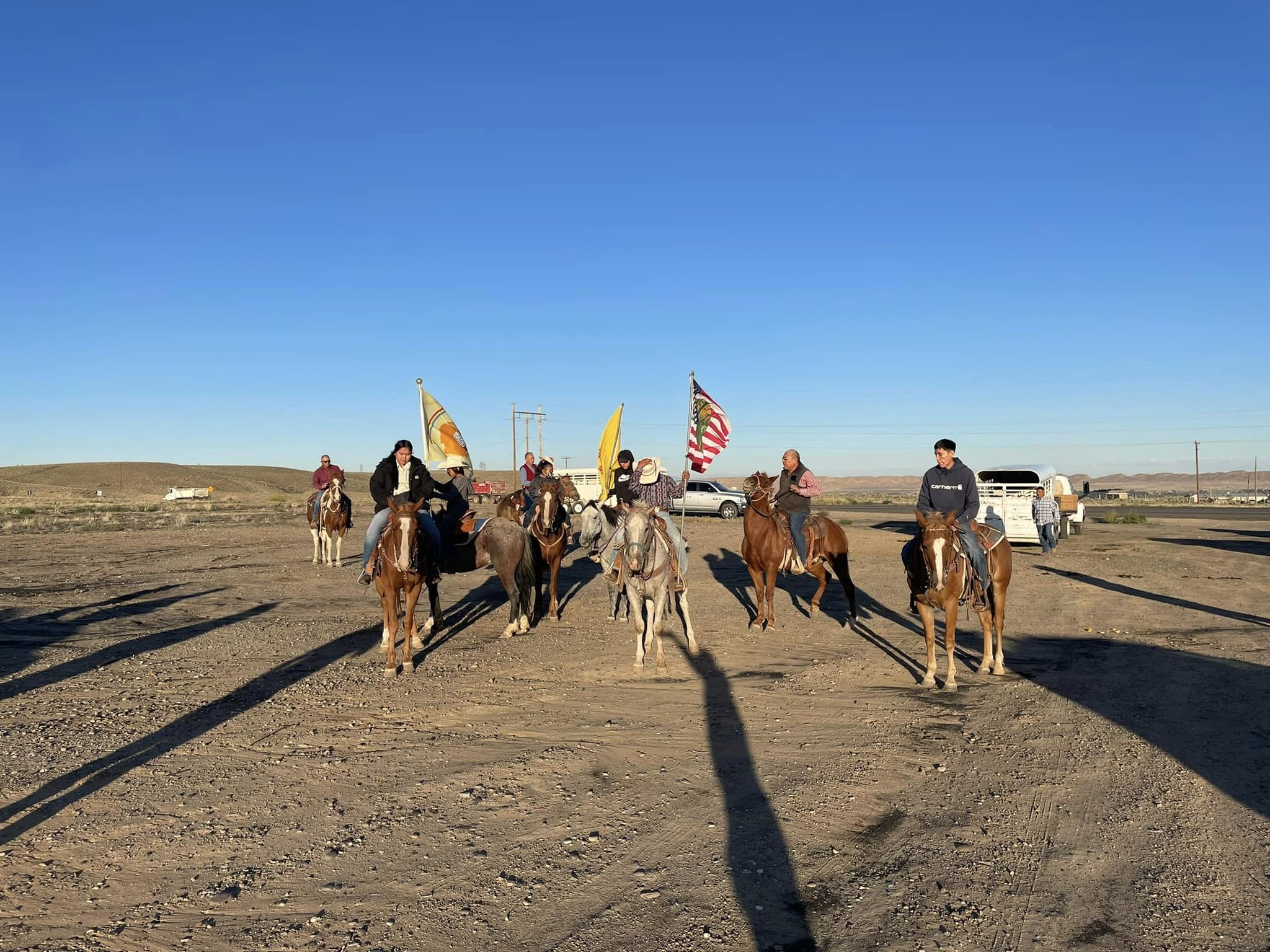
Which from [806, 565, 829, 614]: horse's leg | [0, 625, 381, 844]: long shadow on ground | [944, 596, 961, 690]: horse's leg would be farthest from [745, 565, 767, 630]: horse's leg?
[0, 625, 381, 844]: long shadow on ground

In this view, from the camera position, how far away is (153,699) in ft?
29.1

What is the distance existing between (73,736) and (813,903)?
6.48 m

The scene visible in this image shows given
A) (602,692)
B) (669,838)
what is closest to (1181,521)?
(602,692)

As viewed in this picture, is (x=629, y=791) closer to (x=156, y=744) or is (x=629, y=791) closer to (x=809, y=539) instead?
(x=156, y=744)

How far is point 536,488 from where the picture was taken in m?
13.8

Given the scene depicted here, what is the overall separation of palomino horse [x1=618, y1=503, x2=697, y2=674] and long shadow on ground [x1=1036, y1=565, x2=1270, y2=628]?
8983mm

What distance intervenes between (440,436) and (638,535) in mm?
5556

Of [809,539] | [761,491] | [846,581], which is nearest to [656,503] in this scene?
[761,491]

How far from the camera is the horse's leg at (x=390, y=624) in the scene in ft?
32.9

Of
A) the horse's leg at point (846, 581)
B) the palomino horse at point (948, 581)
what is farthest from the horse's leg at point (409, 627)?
the horse's leg at point (846, 581)

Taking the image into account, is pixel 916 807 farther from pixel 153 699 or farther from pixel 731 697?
pixel 153 699

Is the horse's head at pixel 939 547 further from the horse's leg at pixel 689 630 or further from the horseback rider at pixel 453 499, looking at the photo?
the horseback rider at pixel 453 499

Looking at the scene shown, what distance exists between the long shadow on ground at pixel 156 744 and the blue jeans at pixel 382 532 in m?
1.47

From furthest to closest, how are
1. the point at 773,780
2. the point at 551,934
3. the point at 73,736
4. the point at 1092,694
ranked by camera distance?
1. the point at 1092,694
2. the point at 73,736
3. the point at 773,780
4. the point at 551,934
